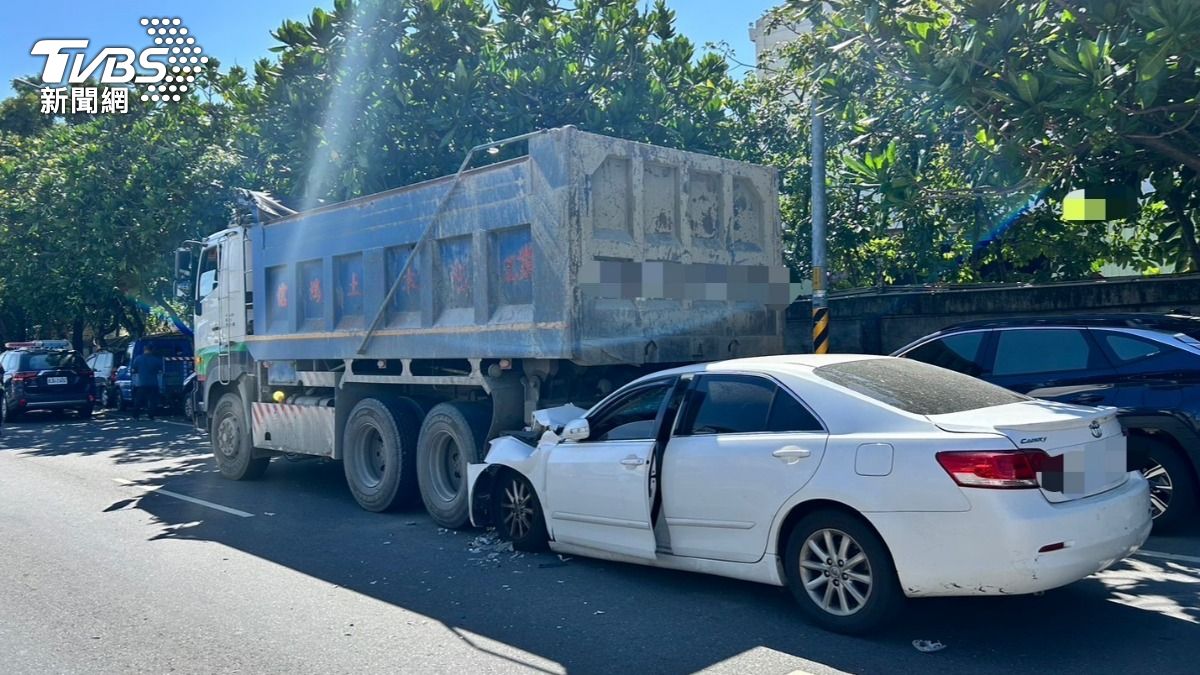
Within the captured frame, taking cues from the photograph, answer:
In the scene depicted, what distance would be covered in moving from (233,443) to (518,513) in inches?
232

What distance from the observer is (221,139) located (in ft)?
69.7

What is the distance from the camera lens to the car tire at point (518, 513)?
24.2 ft

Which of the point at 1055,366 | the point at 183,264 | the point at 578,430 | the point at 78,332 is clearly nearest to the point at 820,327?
the point at 1055,366

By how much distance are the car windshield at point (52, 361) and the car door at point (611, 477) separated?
19.3m

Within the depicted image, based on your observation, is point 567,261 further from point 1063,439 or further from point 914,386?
point 1063,439

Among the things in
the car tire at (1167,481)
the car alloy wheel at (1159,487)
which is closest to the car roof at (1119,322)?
the car tire at (1167,481)

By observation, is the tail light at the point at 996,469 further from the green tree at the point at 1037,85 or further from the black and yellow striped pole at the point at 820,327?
the black and yellow striped pole at the point at 820,327

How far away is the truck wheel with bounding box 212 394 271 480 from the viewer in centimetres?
1184

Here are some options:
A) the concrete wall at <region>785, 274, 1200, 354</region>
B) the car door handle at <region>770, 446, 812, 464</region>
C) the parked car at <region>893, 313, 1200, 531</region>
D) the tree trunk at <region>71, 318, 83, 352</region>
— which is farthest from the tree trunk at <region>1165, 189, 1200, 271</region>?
the tree trunk at <region>71, 318, 83, 352</region>

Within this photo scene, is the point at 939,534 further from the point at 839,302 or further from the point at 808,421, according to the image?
the point at 839,302

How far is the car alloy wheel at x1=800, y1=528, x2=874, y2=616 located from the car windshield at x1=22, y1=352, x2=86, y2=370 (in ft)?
70.3

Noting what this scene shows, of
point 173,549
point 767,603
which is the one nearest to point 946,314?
point 767,603

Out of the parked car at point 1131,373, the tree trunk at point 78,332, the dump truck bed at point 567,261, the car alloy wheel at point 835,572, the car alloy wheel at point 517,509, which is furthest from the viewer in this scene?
the tree trunk at point 78,332

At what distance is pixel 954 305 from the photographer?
12.0 meters
